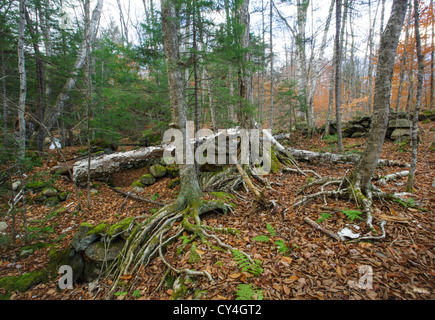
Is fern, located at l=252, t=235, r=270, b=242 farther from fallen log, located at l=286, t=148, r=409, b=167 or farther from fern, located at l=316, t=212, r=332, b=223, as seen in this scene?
fallen log, located at l=286, t=148, r=409, b=167

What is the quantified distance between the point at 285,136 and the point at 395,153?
5.67 meters

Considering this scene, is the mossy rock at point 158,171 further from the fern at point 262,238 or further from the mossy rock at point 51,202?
the fern at point 262,238

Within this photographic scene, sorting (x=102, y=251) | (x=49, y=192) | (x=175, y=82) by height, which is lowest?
(x=102, y=251)

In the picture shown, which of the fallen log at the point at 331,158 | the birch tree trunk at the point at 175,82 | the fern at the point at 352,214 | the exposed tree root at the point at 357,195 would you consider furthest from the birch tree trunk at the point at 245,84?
the fern at the point at 352,214

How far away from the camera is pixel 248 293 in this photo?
7.50 feet

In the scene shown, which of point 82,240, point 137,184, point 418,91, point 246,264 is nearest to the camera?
point 246,264

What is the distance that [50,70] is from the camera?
1110 cm

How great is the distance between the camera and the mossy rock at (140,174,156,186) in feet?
24.0


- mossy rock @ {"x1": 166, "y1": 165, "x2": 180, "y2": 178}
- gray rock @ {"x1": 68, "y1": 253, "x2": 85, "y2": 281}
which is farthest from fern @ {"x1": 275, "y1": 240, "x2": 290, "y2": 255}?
mossy rock @ {"x1": 166, "y1": 165, "x2": 180, "y2": 178}

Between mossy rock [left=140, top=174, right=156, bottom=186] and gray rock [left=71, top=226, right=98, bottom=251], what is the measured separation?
2806 mm

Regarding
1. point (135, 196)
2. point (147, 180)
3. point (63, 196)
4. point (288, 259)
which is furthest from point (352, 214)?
point (63, 196)

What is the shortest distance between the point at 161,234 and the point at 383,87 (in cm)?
551

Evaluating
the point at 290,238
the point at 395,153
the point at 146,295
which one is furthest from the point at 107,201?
the point at 395,153

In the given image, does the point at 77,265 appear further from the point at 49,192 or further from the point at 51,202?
the point at 49,192
